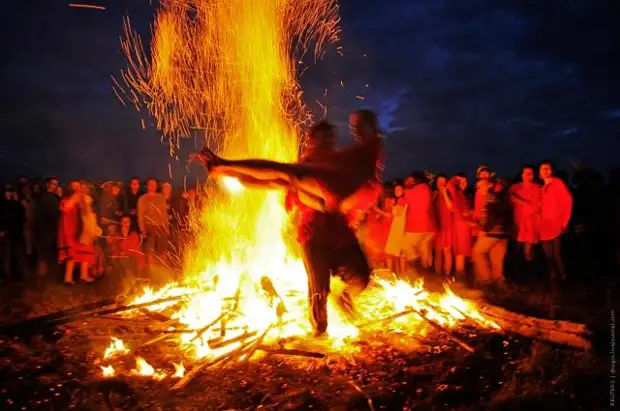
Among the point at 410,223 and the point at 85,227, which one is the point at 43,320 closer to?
the point at 85,227

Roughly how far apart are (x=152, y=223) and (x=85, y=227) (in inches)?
48.8

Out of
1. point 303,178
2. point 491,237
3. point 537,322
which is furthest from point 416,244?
point 303,178

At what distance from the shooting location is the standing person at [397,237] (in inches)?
394

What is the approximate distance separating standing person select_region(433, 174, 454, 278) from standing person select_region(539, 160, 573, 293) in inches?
66.0

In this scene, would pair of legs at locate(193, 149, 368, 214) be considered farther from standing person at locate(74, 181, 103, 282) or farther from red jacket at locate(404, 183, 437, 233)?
standing person at locate(74, 181, 103, 282)

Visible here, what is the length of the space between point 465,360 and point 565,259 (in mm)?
5709

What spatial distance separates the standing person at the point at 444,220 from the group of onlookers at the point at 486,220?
19 mm

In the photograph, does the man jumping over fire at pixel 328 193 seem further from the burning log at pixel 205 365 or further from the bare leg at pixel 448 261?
the bare leg at pixel 448 261

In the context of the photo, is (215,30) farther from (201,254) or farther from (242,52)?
(201,254)

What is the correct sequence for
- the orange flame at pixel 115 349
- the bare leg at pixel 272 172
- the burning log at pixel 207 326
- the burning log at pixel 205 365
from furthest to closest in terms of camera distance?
the burning log at pixel 207 326 < the orange flame at pixel 115 349 < the bare leg at pixel 272 172 < the burning log at pixel 205 365

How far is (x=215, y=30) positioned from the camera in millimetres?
8375

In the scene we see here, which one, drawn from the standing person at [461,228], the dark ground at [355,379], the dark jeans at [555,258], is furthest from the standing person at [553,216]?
the dark ground at [355,379]

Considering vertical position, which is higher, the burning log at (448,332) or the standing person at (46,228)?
the standing person at (46,228)

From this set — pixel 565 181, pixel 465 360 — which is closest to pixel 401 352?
pixel 465 360
